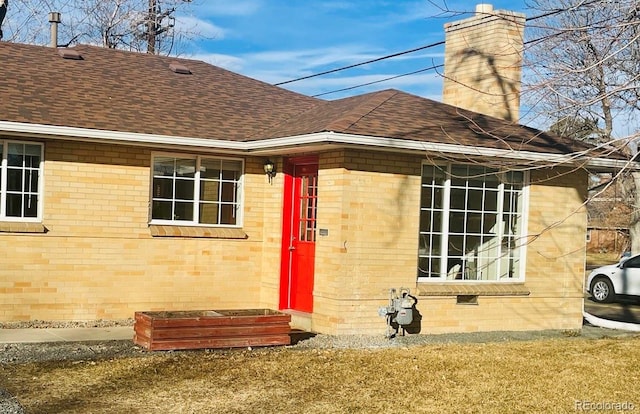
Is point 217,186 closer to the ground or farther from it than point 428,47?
closer to the ground

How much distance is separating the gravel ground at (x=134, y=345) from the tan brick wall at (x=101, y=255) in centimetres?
36

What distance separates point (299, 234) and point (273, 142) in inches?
65.9

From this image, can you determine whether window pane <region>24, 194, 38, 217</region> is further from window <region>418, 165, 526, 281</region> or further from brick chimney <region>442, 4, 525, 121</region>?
brick chimney <region>442, 4, 525, 121</region>

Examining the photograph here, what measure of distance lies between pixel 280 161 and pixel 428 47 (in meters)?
7.09

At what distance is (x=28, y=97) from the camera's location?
13.5m

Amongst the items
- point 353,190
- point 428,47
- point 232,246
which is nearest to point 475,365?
point 353,190

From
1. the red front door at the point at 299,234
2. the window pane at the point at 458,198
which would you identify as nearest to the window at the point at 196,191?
the red front door at the point at 299,234

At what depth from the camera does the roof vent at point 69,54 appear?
1591cm

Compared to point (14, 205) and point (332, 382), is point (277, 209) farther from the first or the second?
point (332, 382)

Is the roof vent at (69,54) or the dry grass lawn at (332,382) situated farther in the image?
the roof vent at (69,54)

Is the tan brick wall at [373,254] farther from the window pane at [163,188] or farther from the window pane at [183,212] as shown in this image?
the window pane at [163,188]

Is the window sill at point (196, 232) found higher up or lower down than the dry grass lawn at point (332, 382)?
higher up

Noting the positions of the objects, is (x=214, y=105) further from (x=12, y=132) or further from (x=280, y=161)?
(x=12, y=132)

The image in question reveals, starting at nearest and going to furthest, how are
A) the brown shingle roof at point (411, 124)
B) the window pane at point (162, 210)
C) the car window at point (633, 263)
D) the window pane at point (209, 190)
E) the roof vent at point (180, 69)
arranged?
1. the brown shingle roof at point (411, 124)
2. the window pane at point (162, 210)
3. the window pane at point (209, 190)
4. the roof vent at point (180, 69)
5. the car window at point (633, 263)
